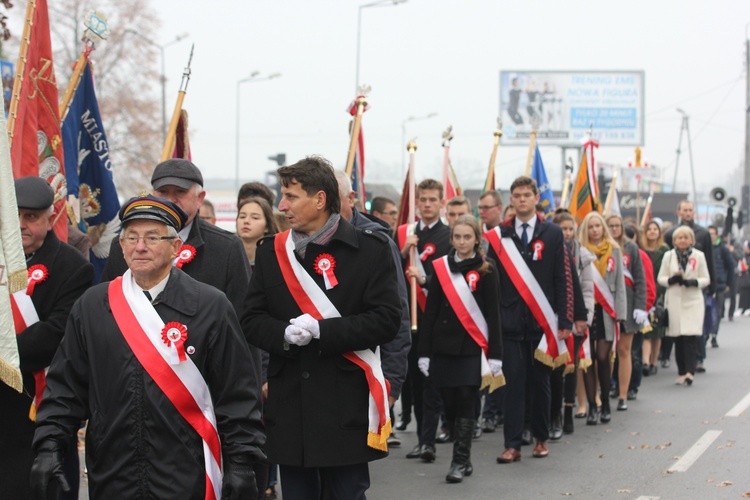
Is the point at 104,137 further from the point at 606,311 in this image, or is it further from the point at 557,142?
the point at 557,142

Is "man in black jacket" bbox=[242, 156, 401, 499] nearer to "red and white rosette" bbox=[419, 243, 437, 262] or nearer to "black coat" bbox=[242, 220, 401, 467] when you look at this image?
"black coat" bbox=[242, 220, 401, 467]

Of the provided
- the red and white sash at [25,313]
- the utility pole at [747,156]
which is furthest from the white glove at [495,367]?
the utility pole at [747,156]

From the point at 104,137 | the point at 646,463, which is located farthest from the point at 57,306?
the point at 646,463

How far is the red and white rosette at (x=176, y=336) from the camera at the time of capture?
401cm

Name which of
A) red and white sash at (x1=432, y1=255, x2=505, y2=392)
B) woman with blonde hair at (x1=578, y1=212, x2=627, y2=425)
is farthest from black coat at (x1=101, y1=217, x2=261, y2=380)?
woman with blonde hair at (x1=578, y1=212, x2=627, y2=425)

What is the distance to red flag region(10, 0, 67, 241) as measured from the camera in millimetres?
6871

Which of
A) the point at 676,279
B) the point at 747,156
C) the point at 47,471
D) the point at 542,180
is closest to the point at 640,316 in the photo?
the point at 676,279

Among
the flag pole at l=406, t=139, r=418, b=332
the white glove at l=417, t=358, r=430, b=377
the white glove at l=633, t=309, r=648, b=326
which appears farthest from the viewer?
the white glove at l=633, t=309, r=648, b=326

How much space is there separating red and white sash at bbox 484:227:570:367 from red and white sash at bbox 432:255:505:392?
2.36 feet

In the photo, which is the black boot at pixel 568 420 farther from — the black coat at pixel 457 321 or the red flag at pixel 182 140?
the red flag at pixel 182 140

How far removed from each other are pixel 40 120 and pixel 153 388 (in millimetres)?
3871

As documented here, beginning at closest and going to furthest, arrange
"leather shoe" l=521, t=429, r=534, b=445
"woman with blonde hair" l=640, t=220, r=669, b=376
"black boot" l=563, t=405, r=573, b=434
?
"leather shoe" l=521, t=429, r=534, b=445 < "black boot" l=563, t=405, r=573, b=434 < "woman with blonde hair" l=640, t=220, r=669, b=376

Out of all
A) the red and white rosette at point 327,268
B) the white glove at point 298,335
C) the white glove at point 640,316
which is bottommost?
the white glove at point 640,316

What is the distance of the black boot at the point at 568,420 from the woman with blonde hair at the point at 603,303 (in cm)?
53
